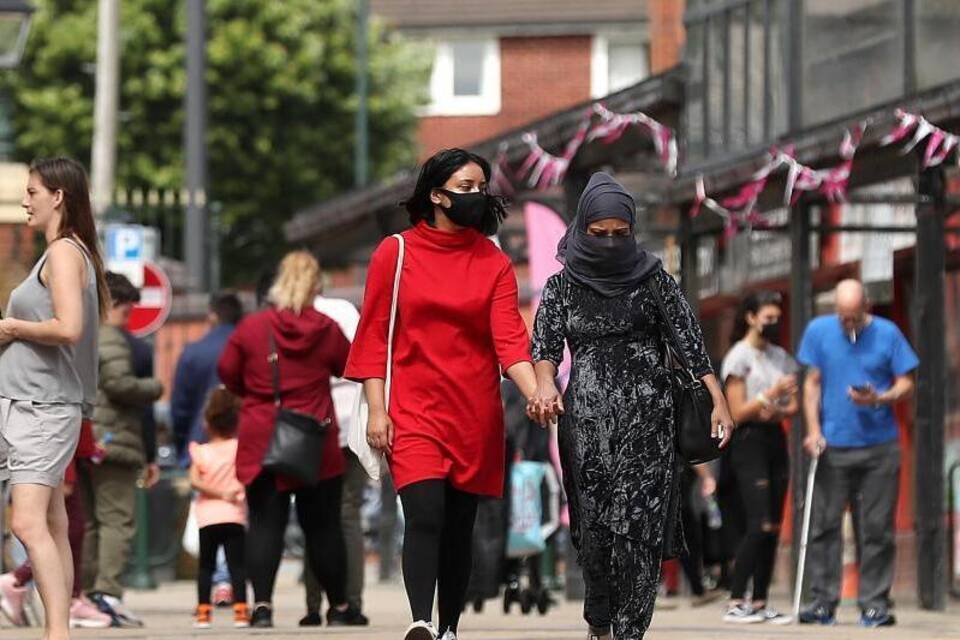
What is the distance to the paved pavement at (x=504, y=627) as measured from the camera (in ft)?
39.4

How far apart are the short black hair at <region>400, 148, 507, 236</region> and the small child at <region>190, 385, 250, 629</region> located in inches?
163

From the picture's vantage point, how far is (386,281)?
10.2 meters

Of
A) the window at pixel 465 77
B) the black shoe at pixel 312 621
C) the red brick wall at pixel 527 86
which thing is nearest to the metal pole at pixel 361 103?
the red brick wall at pixel 527 86

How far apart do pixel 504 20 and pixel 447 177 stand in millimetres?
43879

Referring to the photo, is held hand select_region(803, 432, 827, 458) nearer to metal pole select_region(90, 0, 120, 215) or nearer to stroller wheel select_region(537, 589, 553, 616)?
stroller wheel select_region(537, 589, 553, 616)

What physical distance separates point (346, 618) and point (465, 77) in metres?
42.1

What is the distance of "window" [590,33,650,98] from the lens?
5344 cm

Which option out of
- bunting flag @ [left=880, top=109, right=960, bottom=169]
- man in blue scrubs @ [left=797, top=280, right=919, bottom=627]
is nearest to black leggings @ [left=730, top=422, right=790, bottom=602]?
man in blue scrubs @ [left=797, top=280, right=919, bottom=627]

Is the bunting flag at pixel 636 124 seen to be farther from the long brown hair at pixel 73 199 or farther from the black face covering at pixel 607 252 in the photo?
the black face covering at pixel 607 252

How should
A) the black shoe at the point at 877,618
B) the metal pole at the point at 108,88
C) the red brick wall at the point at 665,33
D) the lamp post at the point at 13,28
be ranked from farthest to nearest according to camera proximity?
the metal pole at the point at 108,88 < the red brick wall at the point at 665,33 < the lamp post at the point at 13,28 < the black shoe at the point at 877,618

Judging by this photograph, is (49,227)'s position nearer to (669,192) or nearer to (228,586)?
(228,586)

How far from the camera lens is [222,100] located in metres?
45.7

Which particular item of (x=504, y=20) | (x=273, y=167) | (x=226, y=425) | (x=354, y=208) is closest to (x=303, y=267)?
(x=226, y=425)

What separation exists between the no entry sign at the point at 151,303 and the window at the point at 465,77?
99.1 feet
